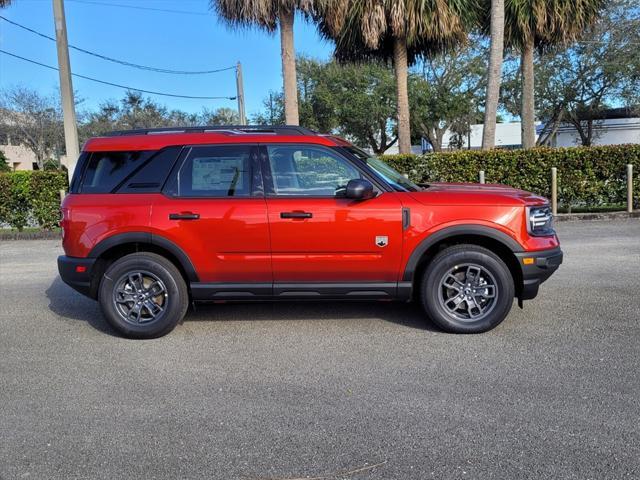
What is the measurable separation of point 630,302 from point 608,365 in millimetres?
2036

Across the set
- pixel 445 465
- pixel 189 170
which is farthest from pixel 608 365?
pixel 189 170

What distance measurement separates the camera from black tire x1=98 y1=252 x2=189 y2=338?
518 centimetres

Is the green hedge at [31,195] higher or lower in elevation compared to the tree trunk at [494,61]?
lower

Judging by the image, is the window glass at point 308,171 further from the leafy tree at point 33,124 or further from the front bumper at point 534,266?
the leafy tree at point 33,124

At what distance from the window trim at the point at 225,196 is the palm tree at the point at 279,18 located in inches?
362

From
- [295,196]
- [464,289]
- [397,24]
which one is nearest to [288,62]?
[397,24]

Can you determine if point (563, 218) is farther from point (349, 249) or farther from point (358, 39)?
point (349, 249)

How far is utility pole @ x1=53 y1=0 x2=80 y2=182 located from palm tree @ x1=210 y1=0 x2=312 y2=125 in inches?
147

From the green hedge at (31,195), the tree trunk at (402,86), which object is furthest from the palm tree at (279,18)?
the green hedge at (31,195)

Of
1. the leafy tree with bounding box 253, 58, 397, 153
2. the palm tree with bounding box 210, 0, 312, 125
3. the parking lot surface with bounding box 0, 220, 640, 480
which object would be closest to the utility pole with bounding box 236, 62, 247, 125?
the leafy tree with bounding box 253, 58, 397, 153

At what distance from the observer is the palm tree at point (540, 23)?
15.2 metres

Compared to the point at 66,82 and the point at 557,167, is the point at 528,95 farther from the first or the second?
the point at 66,82

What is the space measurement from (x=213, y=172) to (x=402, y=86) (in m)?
11.6

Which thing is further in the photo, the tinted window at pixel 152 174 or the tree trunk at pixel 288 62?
the tree trunk at pixel 288 62
